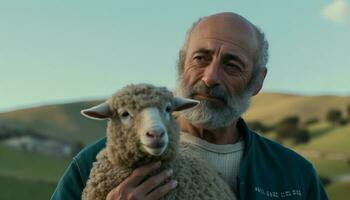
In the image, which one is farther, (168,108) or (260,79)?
(260,79)

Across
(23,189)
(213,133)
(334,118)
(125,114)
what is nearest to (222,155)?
(213,133)

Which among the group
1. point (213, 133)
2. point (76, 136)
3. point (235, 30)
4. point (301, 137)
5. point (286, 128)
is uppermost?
point (235, 30)

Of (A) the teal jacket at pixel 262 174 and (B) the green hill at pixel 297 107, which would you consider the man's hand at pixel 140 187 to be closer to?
(A) the teal jacket at pixel 262 174

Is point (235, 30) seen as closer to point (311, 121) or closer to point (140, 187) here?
point (140, 187)

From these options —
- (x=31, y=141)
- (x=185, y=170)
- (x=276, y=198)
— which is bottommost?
(x=31, y=141)

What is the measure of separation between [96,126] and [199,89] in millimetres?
76423

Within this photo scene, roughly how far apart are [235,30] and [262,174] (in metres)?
1.21

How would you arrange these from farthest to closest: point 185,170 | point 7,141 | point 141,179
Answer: point 7,141 → point 185,170 → point 141,179

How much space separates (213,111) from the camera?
5.16m

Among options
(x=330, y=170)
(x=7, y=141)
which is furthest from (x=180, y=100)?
(x=7, y=141)

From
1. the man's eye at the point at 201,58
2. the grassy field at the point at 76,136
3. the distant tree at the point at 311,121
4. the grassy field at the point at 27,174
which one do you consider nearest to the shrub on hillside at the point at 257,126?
the grassy field at the point at 76,136

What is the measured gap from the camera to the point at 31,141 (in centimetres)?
5556

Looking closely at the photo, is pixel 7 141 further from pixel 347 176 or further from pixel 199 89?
pixel 199 89

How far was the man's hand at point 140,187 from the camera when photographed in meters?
4.21
